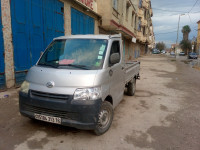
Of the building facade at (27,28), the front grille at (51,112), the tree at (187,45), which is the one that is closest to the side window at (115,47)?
the front grille at (51,112)

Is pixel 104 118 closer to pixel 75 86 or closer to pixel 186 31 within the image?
pixel 75 86

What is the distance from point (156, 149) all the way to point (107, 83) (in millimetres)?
1552

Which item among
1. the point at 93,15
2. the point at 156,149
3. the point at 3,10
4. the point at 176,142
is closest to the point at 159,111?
the point at 176,142

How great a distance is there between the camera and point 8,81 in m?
5.99

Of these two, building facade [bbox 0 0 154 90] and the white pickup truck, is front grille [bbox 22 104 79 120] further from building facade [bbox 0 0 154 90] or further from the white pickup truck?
building facade [bbox 0 0 154 90]

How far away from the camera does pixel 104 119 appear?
3.41 meters

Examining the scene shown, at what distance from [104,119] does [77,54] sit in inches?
61.0

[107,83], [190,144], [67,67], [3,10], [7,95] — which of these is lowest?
[190,144]

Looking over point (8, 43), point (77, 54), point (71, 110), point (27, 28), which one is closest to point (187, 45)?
point (27, 28)

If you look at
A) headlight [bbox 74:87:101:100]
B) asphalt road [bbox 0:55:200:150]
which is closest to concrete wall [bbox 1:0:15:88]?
asphalt road [bbox 0:55:200:150]

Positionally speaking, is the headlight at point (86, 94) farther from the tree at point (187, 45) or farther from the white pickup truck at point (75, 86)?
the tree at point (187, 45)

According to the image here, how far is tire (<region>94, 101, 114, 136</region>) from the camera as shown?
3.18 metres

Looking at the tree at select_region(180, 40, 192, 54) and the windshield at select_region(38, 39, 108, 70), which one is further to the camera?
the tree at select_region(180, 40, 192, 54)

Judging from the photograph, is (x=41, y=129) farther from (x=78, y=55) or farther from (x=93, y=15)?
(x=93, y=15)
